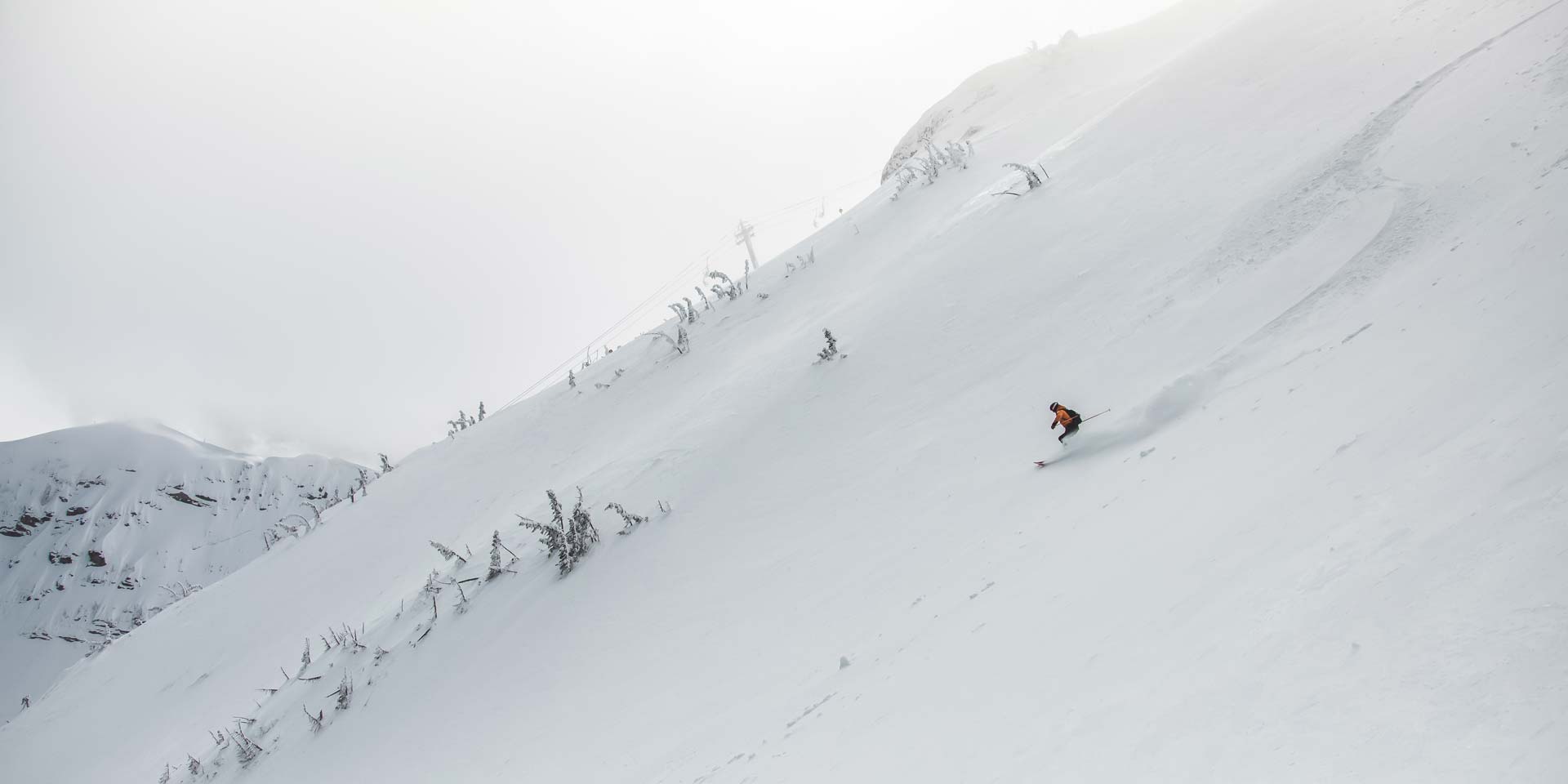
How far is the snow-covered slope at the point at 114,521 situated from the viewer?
53875mm

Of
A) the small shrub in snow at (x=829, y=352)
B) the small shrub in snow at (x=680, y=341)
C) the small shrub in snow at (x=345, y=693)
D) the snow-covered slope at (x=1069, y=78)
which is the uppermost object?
the snow-covered slope at (x=1069, y=78)

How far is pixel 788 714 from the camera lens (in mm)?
3156

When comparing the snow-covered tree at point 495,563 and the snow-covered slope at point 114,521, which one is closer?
the snow-covered tree at point 495,563

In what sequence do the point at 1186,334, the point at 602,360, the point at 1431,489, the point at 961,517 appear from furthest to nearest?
the point at 602,360
the point at 1186,334
the point at 961,517
the point at 1431,489

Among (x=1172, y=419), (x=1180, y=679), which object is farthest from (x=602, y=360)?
(x=1180, y=679)

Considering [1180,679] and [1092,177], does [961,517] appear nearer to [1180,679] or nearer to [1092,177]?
[1180,679]

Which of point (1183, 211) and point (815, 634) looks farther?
point (1183, 211)

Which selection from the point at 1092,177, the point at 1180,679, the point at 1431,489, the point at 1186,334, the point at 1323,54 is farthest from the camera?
the point at 1092,177

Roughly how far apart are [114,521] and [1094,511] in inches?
3307

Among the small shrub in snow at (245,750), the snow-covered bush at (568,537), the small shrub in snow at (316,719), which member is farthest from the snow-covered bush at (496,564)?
the small shrub in snow at (245,750)

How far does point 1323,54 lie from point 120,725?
1547cm

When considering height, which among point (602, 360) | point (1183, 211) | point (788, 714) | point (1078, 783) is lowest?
point (788, 714)

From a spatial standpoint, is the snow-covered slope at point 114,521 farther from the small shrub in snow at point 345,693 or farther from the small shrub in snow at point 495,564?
the small shrub in snow at point 495,564

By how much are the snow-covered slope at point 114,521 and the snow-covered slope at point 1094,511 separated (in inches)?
2050
